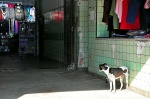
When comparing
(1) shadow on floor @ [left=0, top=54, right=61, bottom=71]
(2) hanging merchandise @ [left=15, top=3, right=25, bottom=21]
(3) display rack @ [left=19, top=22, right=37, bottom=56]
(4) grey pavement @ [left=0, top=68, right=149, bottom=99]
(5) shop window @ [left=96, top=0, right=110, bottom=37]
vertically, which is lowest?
(1) shadow on floor @ [left=0, top=54, right=61, bottom=71]

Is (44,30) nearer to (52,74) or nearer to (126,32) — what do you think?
(52,74)

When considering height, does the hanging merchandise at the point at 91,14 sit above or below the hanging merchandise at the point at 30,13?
below

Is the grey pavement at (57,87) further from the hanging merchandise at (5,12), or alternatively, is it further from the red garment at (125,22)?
the hanging merchandise at (5,12)

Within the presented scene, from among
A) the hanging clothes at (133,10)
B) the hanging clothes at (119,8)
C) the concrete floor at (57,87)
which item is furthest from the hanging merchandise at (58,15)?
the hanging clothes at (133,10)

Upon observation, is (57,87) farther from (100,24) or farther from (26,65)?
(26,65)

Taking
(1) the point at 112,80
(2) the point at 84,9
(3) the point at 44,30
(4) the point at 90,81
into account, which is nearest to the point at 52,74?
(4) the point at 90,81

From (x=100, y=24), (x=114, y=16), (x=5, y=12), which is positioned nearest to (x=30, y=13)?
(x=5, y=12)

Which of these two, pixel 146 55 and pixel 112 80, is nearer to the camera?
pixel 146 55

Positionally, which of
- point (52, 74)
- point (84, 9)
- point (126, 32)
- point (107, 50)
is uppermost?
point (84, 9)

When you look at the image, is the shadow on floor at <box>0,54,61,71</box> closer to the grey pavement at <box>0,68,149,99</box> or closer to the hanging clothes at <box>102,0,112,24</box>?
the grey pavement at <box>0,68,149,99</box>

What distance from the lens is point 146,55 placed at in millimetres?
5668

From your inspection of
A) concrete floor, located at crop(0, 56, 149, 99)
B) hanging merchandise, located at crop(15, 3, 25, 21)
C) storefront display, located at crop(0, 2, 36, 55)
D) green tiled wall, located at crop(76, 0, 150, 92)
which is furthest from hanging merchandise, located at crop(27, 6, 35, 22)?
concrete floor, located at crop(0, 56, 149, 99)

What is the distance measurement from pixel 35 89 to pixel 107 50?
2.17 m

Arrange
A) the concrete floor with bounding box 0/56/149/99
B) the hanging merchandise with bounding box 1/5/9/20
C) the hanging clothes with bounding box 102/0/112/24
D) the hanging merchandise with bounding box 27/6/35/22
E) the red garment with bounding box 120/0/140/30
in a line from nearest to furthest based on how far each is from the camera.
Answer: the concrete floor with bounding box 0/56/149/99
the red garment with bounding box 120/0/140/30
the hanging clothes with bounding box 102/0/112/24
the hanging merchandise with bounding box 27/6/35/22
the hanging merchandise with bounding box 1/5/9/20
